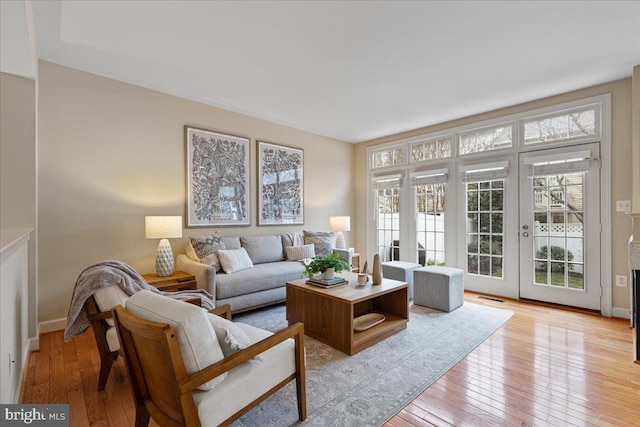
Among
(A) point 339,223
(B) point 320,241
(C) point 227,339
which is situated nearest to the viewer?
(C) point 227,339

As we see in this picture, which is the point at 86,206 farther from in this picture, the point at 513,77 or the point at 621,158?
the point at 621,158

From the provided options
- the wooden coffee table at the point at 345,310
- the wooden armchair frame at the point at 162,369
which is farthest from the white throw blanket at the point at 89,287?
the wooden coffee table at the point at 345,310

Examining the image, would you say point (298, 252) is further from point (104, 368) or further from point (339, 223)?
point (104, 368)

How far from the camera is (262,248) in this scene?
409cm

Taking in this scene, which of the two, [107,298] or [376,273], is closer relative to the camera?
[107,298]

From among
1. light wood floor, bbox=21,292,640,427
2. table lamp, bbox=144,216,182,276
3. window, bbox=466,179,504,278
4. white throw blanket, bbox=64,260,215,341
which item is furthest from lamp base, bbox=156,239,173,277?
window, bbox=466,179,504,278

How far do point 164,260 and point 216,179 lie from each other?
50.7 inches

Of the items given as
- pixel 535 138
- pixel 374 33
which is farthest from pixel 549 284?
pixel 374 33

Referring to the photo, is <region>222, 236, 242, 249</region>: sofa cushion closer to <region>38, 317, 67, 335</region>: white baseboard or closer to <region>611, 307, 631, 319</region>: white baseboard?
<region>38, 317, 67, 335</region>: white baseboard

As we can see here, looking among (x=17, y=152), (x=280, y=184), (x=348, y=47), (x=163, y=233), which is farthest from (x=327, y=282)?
(x=17, y=152)

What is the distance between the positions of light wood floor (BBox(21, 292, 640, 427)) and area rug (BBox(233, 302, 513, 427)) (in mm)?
105

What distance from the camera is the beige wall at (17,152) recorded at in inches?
97.2

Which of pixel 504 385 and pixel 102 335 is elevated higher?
pixel 102 335

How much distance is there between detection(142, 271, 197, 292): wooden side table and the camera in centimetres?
301
